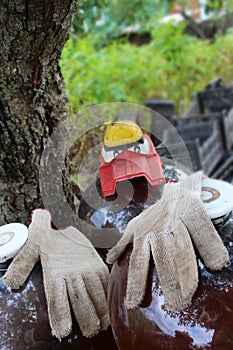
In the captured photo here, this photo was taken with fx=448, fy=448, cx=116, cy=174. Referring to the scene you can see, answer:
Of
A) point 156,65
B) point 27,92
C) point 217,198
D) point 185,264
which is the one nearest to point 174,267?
point 185,264

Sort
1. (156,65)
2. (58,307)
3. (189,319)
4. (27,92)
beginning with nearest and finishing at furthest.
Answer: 1. (189,319)
2. (58,307)
3. (27,92)
4. (156,65)

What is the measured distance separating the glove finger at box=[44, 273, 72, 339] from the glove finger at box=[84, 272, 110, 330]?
0.05 metres

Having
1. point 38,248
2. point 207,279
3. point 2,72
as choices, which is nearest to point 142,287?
point 207,279

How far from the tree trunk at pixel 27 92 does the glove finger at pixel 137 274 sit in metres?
0.32

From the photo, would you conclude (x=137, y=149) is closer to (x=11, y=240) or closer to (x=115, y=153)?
(x=115, y=153)

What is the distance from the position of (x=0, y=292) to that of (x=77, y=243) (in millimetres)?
169

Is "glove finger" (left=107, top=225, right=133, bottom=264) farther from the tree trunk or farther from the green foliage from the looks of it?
the green foliage

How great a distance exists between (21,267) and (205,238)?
0.30 metres

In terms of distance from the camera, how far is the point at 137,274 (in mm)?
654

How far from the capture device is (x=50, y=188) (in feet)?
2.98

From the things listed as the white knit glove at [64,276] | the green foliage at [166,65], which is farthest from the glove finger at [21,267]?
the green foliage at [166,65]

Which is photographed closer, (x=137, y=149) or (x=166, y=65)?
(x=137, y=149)

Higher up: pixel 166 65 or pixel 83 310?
pixel 83 310

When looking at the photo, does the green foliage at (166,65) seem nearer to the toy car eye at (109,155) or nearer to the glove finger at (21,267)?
the toy car eye at (109,155)
